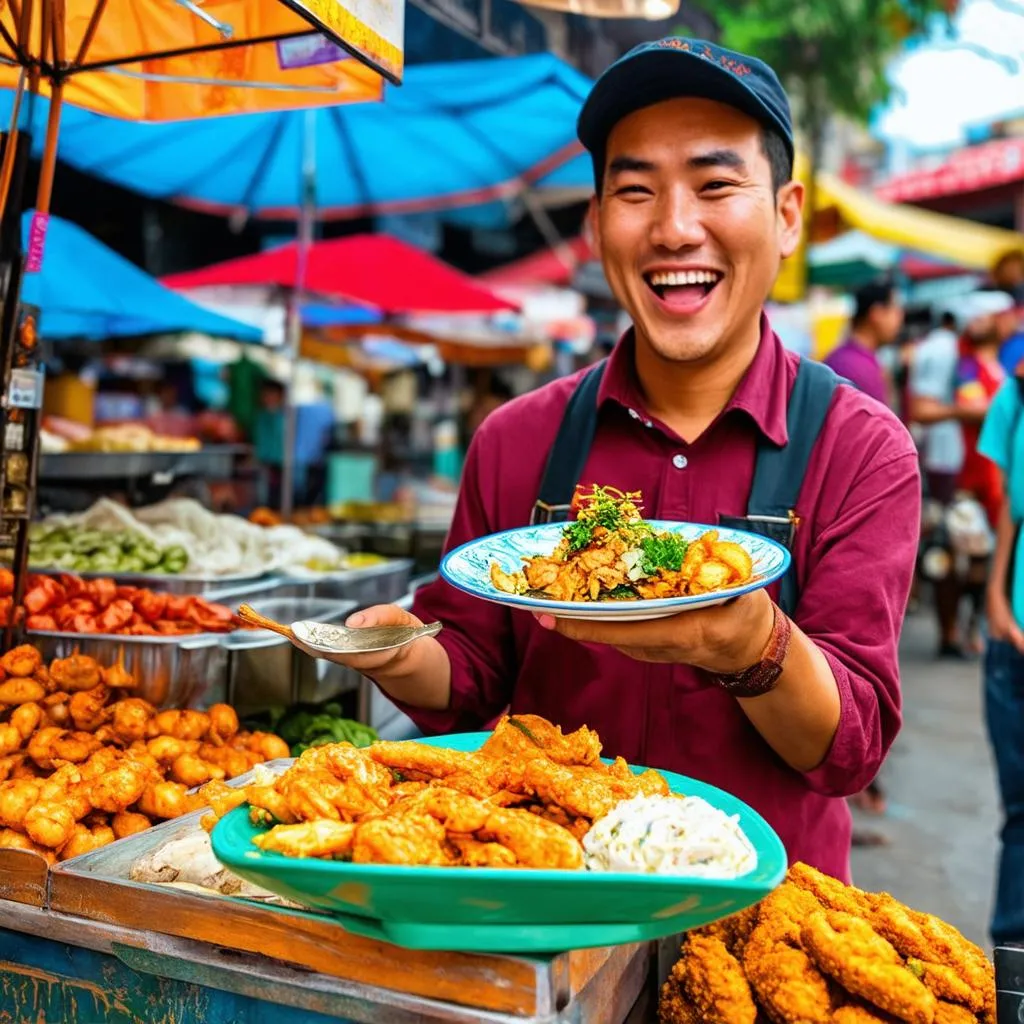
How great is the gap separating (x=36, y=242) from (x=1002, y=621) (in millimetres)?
3700

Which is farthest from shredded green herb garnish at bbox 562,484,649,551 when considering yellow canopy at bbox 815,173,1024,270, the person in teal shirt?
yellow canopy at bbox 815,173,1024,270

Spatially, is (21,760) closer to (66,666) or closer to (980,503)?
(66,666)

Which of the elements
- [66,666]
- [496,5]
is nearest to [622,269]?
[66,666]

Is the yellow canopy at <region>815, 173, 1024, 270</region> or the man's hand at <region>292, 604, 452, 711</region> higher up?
the yellow canopy at <region>815, 173, 1024, 270</region>

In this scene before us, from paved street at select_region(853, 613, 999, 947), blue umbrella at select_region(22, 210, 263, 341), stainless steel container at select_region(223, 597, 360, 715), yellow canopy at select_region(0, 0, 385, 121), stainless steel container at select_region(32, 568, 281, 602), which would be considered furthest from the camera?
blue umbrella at select_region(22, 210, 263, 341)

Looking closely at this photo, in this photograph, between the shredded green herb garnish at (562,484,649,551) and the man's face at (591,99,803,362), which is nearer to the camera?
the shredded green herb garnish at (562,484,649,551)

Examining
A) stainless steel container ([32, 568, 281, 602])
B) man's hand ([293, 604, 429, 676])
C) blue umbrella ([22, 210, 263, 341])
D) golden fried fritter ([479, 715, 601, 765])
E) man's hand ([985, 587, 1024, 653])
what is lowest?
stainless steel container ([32, 568, 281, 602])

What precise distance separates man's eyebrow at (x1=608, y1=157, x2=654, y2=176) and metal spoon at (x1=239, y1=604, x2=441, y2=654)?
41.5 inches

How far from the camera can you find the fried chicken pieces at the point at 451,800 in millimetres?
1244

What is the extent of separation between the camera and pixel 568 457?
7.57 feet

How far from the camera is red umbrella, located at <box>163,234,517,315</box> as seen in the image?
296 inches

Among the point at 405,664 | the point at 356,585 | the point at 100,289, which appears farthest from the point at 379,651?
the point at 100,289

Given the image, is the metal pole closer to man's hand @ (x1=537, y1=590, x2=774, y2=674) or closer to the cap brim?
the cap brim

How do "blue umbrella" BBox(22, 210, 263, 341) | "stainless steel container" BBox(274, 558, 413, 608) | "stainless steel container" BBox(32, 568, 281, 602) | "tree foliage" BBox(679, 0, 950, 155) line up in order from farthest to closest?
"tree foliage" BBox(679, 0, 950, 155), "blue umbrella" BBox(22, 210, 263, 341), "stainless steel container" BBox(274, 558, 413, 608), "stainless steel container" BBox(32, 568, 281, 602)
